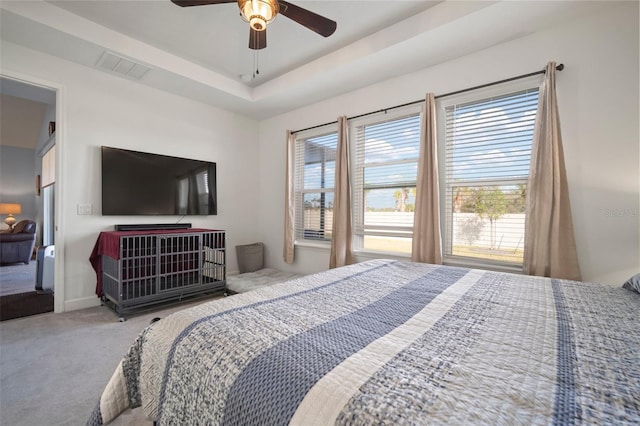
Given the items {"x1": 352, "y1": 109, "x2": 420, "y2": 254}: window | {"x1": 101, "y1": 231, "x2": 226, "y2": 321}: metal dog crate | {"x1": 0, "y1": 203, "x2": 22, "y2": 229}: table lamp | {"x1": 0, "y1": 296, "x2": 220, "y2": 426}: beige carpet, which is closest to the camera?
{"x1": 0, "y1": 296, "x2": 220, "y2": 426}: beige carpet

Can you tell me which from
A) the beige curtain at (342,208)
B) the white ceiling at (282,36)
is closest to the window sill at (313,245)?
the beige curtain at (342,208)

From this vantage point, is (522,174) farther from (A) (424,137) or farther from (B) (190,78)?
(B) (190,78)

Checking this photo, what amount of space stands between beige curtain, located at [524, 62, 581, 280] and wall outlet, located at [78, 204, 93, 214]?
435 cm

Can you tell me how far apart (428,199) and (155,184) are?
3.22 meters

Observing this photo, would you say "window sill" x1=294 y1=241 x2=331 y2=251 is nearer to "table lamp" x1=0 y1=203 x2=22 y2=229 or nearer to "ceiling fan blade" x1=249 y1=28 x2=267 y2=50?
"ceiling fan blade" x1=249 y1=28 x2=267 y2=50

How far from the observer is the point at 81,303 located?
2920mm

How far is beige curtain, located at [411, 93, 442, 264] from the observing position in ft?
8.83

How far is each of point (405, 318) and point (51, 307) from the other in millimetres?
3747

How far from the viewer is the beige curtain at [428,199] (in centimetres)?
269

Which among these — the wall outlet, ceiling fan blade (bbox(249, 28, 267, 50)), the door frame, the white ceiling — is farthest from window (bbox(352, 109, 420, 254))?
the door frame

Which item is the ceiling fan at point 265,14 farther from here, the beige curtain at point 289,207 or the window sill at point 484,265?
the window sill at point 484,265

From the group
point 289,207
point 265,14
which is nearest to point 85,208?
point 289,207

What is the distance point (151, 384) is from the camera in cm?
94

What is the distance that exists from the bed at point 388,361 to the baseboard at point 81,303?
2.56m
